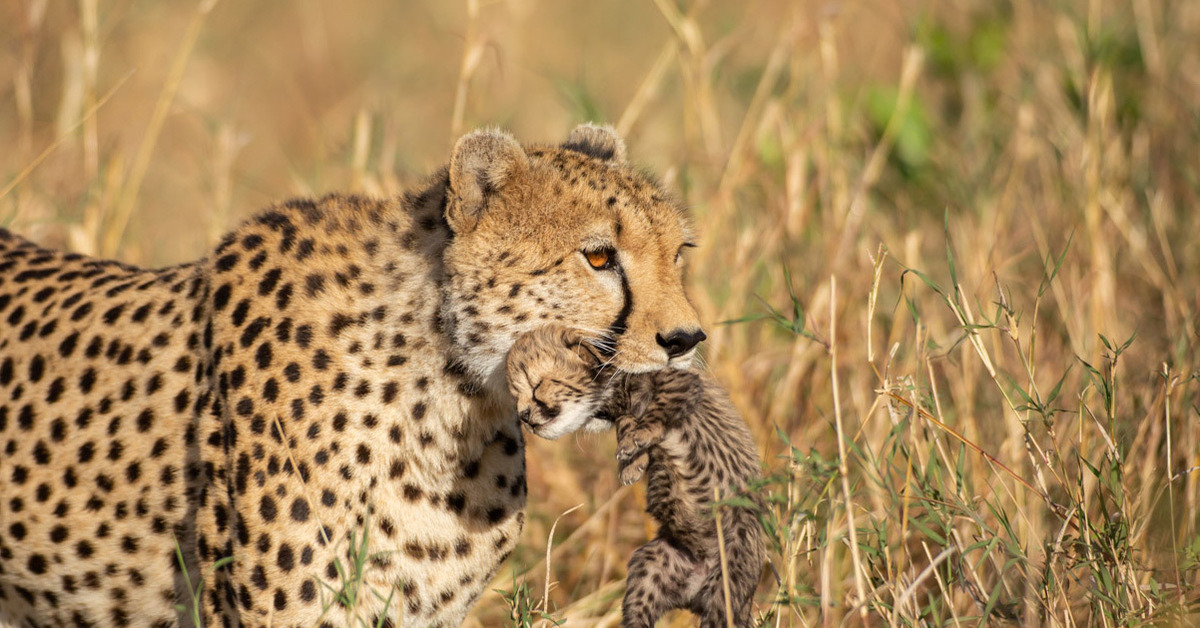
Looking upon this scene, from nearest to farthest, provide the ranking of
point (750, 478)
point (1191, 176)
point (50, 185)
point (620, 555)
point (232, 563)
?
point (232, 563) → point (750, 478) → point (620, 555) → point (1191, 176) → point (50, 185)

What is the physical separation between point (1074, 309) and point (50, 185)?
13.5ft

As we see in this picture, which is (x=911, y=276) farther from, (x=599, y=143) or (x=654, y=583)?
(x=654, y=583)

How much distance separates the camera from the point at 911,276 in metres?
4.76

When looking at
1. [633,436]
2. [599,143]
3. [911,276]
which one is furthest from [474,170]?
[911,276]

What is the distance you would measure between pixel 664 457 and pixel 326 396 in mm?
767

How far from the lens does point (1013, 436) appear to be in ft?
11.6

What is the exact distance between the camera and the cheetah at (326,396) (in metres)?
2.84

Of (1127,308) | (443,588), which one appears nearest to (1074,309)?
(1127,308)


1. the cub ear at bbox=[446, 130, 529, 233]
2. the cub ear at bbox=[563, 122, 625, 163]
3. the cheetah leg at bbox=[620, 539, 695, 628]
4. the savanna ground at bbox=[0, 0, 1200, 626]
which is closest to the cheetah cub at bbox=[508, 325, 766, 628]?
the cheetah leg at bbox=[620, 539, 695, 628]

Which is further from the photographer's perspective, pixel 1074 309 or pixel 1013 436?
pixel 1074 309

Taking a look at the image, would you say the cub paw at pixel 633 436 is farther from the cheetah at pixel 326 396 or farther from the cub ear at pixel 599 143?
the cub ear at pixel 599 143

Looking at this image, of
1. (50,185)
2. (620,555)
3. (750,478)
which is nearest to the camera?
(750,478)

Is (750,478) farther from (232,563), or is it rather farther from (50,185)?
(50,185)

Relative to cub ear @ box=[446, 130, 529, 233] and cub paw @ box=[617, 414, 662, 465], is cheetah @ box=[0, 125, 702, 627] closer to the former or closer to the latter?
cub ear @ box=[446, 130, 529, 233]
